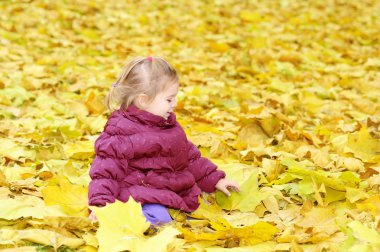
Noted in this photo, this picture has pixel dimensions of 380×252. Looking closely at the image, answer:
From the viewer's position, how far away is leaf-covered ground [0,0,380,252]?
205cm

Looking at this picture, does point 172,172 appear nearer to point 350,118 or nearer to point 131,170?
point 131,170

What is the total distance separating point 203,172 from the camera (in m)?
2.58

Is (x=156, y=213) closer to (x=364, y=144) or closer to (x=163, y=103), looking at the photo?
(x=163, y=103)

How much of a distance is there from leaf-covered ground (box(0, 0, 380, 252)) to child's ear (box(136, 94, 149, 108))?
0.46 m

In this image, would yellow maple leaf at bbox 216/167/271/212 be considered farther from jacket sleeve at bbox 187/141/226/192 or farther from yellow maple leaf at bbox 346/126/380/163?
yellow maple leaf at bbox 346/126/380/163

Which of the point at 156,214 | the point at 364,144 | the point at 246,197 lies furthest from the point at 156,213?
the point at 364,144

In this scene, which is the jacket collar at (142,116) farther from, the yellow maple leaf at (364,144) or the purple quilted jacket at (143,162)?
the yellow maple leaf at (364,144)

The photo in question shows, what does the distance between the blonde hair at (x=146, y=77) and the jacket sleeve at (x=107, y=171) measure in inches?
8.5

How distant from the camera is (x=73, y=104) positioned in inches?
157

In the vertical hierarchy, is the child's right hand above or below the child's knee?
above

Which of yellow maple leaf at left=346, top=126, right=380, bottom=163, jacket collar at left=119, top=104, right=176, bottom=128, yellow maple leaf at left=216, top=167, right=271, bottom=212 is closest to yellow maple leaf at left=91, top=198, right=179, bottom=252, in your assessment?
jacket collar at left=119, top=104, right=176, bottom=128

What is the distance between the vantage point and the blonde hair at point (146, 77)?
7.82 ft

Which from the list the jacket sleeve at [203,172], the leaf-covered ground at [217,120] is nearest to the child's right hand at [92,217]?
the leaf-covered ground at [217,120]

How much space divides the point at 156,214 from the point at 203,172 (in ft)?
1.24
